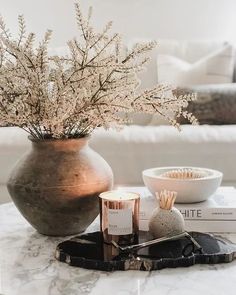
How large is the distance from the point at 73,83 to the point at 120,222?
0.28m

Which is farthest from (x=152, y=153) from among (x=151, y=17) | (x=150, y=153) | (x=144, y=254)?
(x=151, y=17)

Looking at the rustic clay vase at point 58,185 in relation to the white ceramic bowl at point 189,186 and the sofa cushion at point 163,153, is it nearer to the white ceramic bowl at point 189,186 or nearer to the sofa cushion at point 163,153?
the white ceramic bowl at point 189,186

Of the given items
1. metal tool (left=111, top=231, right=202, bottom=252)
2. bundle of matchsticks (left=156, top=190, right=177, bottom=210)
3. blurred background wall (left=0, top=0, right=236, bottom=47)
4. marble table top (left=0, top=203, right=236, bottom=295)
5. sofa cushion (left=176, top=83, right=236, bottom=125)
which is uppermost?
blurred background wall (left=0, top=0, right=236, bottom=47)

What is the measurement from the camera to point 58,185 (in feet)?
3.31

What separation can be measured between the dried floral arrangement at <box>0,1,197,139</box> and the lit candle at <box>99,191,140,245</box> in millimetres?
165

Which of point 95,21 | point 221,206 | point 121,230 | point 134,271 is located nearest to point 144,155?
point 221,206

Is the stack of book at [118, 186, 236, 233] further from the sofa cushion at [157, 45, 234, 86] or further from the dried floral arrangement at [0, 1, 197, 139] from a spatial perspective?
the sofa cushion at [157, 45, 234, 86]

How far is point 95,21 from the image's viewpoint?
3.24m

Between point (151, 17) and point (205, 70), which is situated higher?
point (151, 17)

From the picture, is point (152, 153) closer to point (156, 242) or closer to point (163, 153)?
point (163, 153)

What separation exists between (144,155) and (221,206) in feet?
3.13

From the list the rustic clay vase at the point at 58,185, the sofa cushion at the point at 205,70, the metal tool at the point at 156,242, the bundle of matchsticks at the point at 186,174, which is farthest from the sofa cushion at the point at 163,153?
the metal tool at the point at 156,242

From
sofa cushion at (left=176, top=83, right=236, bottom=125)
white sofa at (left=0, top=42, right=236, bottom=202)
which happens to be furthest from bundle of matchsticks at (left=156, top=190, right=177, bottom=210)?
sofa cushion at (left=176, top=83, right=236, bottom=125)

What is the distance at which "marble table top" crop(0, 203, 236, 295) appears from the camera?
2.53 feet
